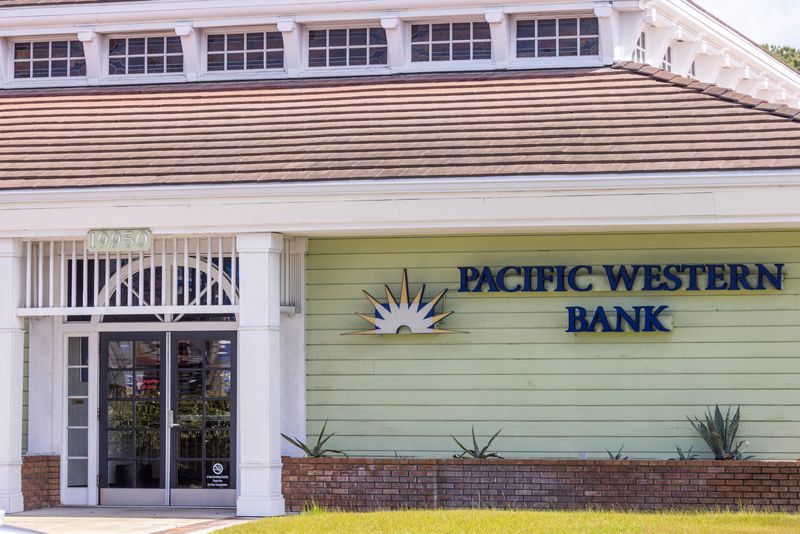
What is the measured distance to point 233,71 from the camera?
746 inches

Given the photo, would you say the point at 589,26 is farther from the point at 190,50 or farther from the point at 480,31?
the point at 190,50

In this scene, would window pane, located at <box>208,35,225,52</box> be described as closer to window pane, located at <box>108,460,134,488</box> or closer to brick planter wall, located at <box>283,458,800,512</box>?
window pane, located at <box>108,460,134,488</box>

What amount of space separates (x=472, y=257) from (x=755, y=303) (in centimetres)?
326

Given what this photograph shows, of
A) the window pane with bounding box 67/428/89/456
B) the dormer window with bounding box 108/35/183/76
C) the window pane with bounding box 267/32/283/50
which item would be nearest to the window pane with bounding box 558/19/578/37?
the window pane with bounding box 267/32/283/50

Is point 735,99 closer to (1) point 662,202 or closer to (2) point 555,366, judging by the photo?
(1) point 662,202

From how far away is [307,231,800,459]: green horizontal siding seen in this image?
51.0 feet

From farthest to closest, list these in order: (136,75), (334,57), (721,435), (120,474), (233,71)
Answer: (136,75), (233,71), (334,57), (120,474), (721,435)

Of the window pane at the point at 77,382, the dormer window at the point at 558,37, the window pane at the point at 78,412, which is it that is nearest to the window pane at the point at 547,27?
the dormer window at the point at 558,37

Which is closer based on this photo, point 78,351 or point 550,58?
point 78,351

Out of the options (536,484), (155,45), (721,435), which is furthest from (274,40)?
(721,435)

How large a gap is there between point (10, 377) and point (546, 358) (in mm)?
6173

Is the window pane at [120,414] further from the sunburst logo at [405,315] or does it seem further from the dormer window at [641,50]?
the dormer window at [641,50]

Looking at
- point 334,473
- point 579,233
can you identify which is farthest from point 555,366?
point 334,473

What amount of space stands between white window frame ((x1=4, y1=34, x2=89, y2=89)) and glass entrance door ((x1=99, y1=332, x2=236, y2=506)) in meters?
4.10
